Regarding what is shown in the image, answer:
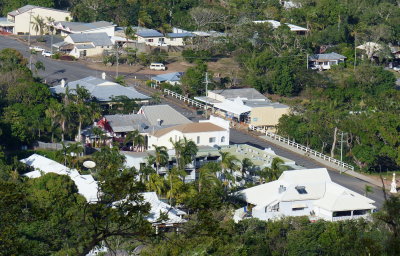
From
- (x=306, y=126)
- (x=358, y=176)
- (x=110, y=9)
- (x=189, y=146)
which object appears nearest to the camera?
(x=189, y=146)

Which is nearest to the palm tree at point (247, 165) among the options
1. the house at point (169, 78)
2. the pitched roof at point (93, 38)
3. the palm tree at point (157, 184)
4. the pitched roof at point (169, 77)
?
→ the palm tree at point (157, 184)

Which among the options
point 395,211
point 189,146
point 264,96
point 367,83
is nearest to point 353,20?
point 367,83

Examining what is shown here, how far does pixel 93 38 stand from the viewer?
236 feet

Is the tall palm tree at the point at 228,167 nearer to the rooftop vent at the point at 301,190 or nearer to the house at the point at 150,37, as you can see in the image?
the rooftop vent at the point at 301,190

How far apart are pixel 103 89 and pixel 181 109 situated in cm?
436

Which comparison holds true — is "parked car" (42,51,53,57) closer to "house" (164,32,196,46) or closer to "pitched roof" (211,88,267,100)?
"house" (164,32,196,46)

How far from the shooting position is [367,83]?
65062 mm

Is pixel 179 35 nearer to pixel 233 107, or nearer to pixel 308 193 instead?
pixel 233 107

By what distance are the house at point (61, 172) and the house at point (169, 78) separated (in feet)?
61.6

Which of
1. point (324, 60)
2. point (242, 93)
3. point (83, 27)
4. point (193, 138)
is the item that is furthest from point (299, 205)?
point (83, 27)

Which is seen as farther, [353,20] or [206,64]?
[353,20]

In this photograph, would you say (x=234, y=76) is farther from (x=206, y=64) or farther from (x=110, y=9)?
(x=110, y=9)

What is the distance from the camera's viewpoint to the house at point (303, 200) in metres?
40.6

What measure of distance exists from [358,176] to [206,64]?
21293 millimetres
